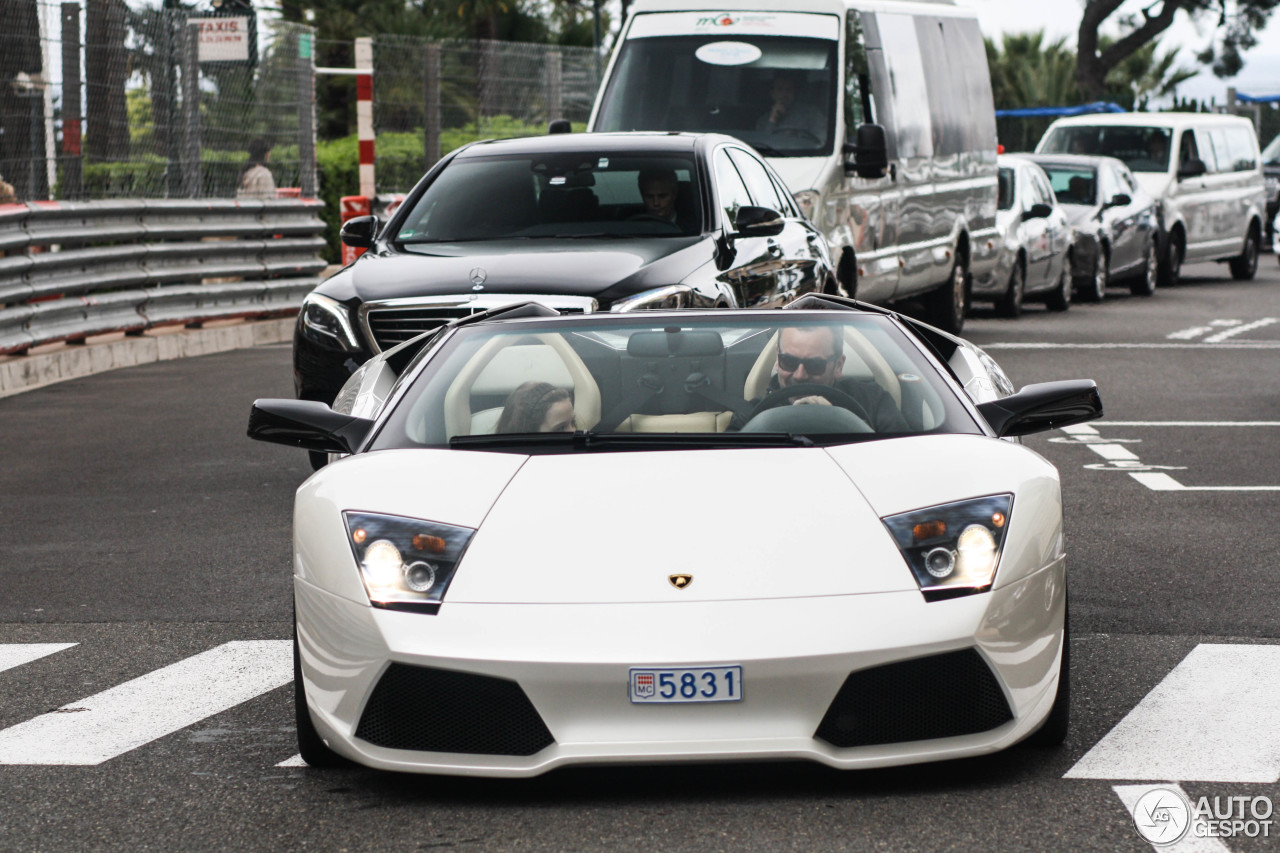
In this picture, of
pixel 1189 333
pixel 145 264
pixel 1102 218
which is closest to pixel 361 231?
pixel 145 264

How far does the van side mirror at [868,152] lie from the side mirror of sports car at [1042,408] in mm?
9855

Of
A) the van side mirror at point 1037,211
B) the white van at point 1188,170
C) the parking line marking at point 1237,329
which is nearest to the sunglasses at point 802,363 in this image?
the parking line marking at point 1237,329

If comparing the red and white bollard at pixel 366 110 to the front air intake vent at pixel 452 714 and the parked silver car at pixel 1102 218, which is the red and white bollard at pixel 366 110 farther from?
the front air intake vent at pixel 452 714

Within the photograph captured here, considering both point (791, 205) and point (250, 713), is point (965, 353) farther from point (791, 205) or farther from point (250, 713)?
point (791, 205)

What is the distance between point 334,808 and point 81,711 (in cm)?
136

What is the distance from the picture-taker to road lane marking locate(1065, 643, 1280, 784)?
4.78 m

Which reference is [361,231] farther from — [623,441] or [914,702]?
[914,702]

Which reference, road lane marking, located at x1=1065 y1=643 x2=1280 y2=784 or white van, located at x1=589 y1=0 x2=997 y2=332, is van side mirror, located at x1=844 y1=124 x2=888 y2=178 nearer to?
white van, located at x1=589 y1=0 x2=997 y2=332

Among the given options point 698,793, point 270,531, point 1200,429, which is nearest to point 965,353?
point 698,793

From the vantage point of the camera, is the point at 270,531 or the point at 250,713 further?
the point at 270,531

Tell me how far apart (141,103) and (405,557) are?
13.6m

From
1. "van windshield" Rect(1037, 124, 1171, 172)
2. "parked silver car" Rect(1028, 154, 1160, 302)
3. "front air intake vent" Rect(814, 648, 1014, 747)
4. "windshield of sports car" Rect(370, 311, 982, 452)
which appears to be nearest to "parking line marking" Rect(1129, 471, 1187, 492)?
"windshield of sports car" Rect(370, 311, 982, 452)

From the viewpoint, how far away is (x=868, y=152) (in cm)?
1522

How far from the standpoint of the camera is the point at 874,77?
16.5 m
